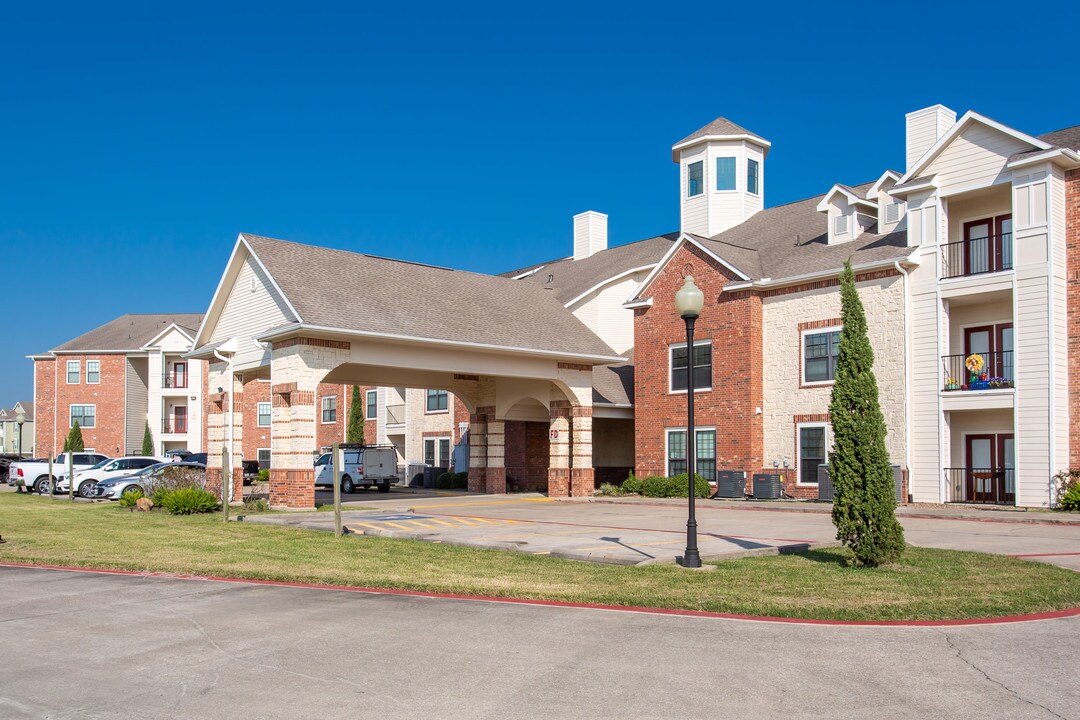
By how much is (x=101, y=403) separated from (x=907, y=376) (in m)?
54.8

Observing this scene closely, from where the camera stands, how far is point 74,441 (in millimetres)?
61562

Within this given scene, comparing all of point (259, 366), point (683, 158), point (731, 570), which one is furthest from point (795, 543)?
point (683, 158)

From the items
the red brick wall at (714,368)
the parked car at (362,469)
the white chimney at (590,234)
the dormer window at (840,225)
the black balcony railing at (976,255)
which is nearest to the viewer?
the black balcony railing at (976,255)

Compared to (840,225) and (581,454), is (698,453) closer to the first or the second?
(581,454)

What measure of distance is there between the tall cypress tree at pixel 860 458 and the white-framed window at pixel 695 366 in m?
18.2

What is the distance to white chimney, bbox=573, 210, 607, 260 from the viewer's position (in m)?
47.8

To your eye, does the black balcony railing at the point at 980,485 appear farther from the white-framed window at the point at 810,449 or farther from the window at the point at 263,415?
the window at the point at 263,415

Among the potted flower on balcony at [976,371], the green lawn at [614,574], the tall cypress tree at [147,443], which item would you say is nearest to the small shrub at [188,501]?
the green lawn at [614,574]

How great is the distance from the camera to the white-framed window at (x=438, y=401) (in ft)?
143

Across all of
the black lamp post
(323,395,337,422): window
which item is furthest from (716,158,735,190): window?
the black lamp post

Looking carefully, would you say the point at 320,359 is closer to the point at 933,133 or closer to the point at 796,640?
the point at 796,640

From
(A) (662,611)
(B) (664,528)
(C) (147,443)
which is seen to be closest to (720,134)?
(B) (664,528)

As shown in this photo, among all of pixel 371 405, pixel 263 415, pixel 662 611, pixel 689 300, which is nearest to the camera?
pixel 662 611

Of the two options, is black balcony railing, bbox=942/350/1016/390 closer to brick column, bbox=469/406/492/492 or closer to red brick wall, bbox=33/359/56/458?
brick column, bbox=469/406/492/492
